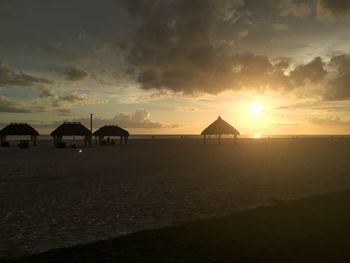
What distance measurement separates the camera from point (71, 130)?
133 feet

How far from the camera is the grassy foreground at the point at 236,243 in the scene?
4.59 meters

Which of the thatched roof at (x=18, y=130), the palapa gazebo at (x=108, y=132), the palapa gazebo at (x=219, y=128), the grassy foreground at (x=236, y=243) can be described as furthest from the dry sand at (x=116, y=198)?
the palapa gazebo at (x=108, y=132)

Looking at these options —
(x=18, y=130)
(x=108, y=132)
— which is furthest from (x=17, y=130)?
(x=108, y=132)

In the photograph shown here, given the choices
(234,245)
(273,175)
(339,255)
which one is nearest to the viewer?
(339,255)

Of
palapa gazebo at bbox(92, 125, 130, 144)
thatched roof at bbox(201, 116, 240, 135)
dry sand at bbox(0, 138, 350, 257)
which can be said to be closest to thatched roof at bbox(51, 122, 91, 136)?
palapa gazebo at bbox(92, 125, 130, 144)

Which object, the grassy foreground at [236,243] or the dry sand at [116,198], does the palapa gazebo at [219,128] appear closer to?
the dry sand at [116,198]

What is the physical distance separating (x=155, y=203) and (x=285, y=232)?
4.13m

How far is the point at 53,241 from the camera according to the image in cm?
585

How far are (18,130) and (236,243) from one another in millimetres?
41913

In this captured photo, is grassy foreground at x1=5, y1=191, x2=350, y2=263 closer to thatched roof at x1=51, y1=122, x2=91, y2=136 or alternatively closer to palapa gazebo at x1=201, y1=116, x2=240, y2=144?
thatched roof at x1=51, y1=122, x2=91, y2=136

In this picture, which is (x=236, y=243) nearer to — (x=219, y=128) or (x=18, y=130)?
(x=219, y=128)

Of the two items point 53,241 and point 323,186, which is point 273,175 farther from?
point 53,241

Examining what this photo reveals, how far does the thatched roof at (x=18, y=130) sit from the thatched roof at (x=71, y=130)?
386cm

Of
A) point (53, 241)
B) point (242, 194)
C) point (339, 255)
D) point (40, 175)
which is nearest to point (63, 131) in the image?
point (40, 175)
